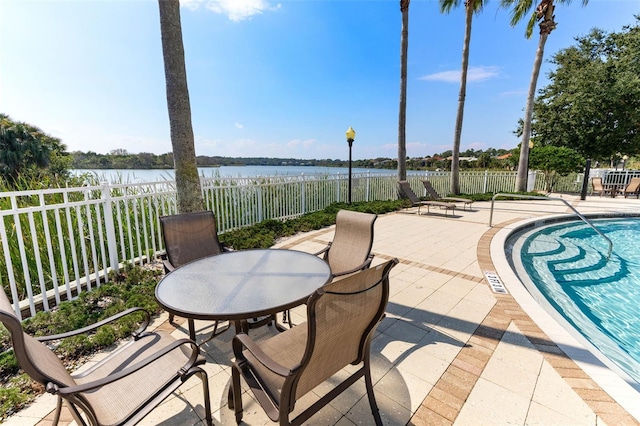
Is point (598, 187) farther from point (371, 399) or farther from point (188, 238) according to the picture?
point (188, 238)

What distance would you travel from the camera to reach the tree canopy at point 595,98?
564 inches

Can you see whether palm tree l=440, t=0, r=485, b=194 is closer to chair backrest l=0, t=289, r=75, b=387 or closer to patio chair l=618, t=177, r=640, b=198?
patio chair l=618, t=177, r=640, b=198

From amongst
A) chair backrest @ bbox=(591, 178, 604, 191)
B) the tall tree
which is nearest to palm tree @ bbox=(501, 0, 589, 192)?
chair backrest @ bbox=(591, 178, 604, 191)

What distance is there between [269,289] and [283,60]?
10488mm

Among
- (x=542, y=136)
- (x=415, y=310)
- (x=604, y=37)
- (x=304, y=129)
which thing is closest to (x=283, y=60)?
(x=304, y=129)

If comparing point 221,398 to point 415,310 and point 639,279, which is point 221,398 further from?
point 639,279

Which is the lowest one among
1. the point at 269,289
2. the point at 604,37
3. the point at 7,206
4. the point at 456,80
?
the point at 269,289

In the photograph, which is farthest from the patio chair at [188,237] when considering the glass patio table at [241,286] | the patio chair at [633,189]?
the patio chair at [633,189]

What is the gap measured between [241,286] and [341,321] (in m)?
0.97

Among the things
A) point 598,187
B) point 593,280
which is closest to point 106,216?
point 593,280

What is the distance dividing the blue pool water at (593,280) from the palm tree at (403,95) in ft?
16.2

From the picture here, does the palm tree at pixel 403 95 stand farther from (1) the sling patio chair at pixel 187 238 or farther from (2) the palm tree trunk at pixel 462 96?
(1) the sling patio chair at pixel 187 238

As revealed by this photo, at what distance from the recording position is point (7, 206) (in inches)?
148

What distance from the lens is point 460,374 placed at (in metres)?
2.00
